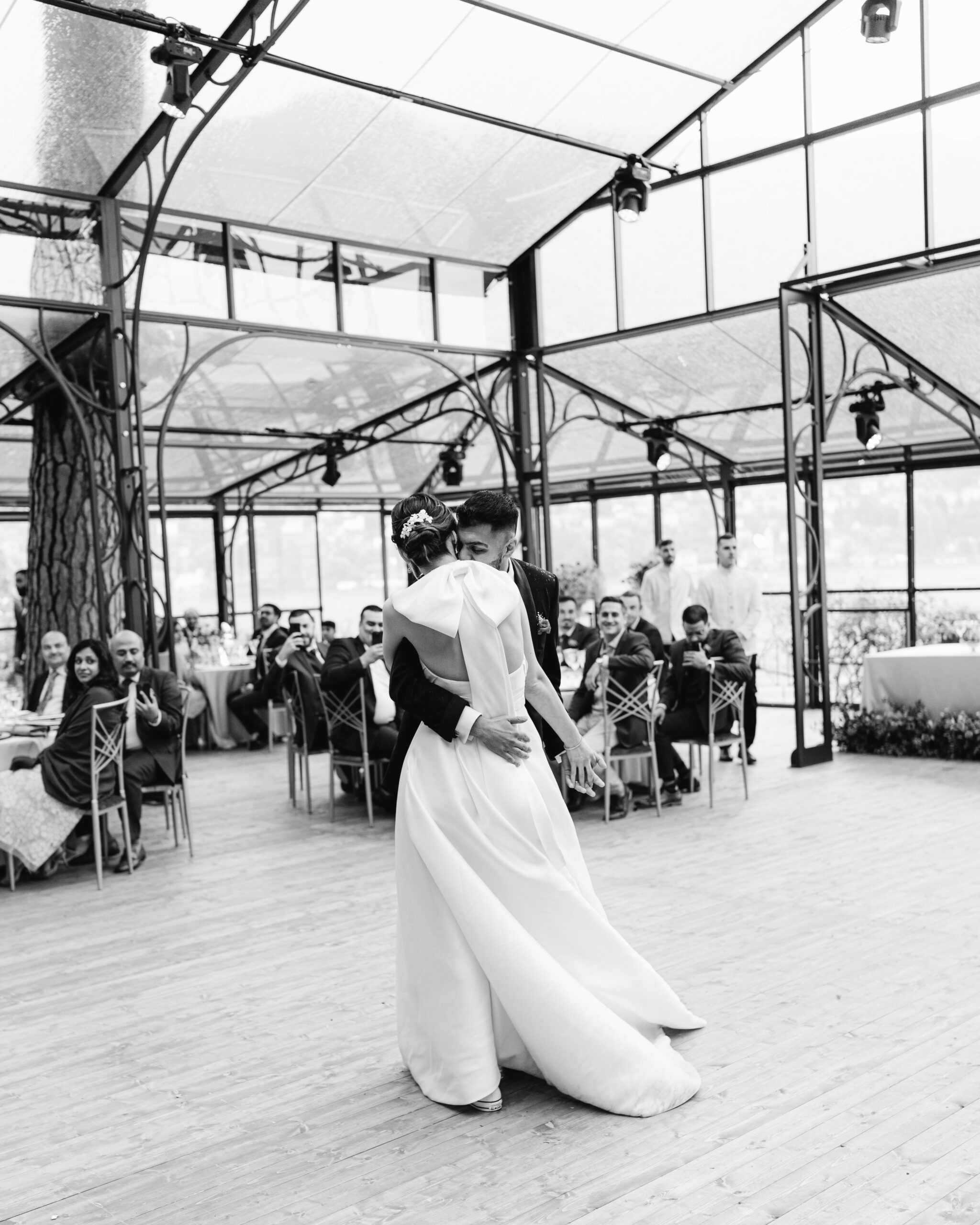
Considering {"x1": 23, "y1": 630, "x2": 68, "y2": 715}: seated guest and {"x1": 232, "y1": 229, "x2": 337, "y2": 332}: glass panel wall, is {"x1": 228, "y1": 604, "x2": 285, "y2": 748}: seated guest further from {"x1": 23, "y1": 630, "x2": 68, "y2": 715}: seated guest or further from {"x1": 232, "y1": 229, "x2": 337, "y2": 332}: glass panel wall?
{"x1": 23, "y1": 630, "x2": 68, "y2": 715}: seated guest

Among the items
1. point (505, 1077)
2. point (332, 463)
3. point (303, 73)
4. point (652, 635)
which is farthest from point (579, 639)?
point (505, 1077)

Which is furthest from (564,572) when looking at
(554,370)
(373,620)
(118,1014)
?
(118,1014)

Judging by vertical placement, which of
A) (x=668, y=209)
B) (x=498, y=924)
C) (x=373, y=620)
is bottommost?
(x=498, y=924)

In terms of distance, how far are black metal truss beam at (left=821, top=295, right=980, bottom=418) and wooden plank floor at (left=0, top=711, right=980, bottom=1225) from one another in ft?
14.6

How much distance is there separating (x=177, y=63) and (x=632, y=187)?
3611mm

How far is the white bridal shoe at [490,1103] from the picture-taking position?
331 centimetres

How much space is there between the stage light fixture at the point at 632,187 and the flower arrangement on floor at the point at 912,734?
419 cm

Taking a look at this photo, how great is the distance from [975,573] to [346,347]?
6579 mm

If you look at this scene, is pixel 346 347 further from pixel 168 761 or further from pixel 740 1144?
pixel 740 1144

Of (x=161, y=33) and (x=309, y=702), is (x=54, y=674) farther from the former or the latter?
(x=161, y=33)

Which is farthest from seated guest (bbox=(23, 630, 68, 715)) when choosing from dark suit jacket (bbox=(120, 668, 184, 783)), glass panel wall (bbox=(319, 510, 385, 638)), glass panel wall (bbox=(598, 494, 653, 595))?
glass panel wall (bbox=(319, 510, 385, 638))

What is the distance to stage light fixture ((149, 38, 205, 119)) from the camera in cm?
622

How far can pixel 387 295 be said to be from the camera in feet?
32.8

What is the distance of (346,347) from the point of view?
1086 centimetres
